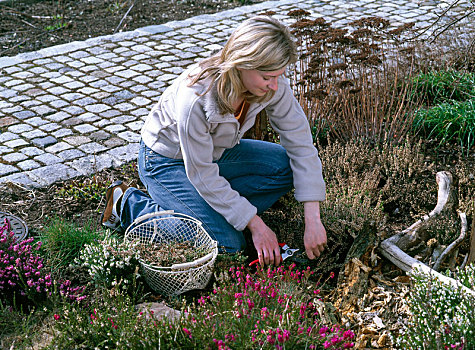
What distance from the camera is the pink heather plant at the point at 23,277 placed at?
9.90 feet

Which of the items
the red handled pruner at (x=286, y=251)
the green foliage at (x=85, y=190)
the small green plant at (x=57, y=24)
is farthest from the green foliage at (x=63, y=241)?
the small green plant at (x=57, y=24)

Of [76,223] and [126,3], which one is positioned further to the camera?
[126,3]

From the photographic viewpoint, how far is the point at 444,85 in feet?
17.8

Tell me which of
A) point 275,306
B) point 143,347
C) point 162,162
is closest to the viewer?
point 143,347

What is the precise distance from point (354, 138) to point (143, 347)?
8.73 ft

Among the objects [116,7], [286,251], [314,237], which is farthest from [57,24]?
[314,237]

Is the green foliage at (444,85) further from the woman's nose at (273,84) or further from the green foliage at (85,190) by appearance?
the green foliage at (85,190)

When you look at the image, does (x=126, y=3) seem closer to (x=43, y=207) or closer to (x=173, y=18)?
(x=173, y=18)

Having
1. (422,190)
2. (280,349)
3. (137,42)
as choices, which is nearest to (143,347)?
(280,349)

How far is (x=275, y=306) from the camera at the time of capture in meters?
2.69

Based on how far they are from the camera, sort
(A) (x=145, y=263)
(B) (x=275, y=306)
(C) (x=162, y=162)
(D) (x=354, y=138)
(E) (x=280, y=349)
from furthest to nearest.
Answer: (D) (x=354, y=138) → (C) (x=162, y=162) → (A) (x=145, y=263) → (B) (x=275, y=306) → (E) (x=280, y=349)

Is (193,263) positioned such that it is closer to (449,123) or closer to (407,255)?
(407,255)

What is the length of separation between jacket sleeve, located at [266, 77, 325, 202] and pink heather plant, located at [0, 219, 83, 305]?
53.8 inches

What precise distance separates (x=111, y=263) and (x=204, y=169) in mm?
688
